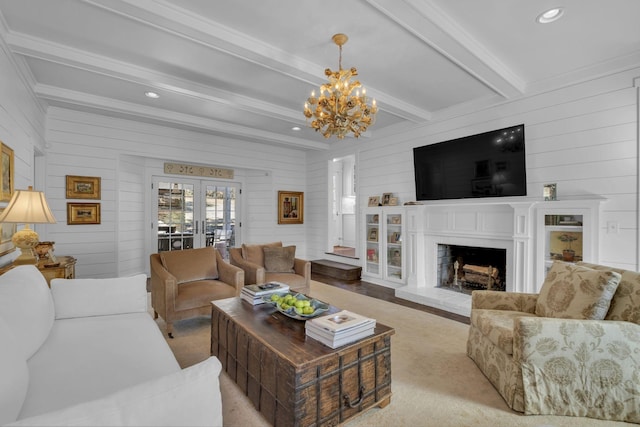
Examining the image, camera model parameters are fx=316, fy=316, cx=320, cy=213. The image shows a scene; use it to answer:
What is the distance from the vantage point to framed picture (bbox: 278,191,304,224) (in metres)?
6.90

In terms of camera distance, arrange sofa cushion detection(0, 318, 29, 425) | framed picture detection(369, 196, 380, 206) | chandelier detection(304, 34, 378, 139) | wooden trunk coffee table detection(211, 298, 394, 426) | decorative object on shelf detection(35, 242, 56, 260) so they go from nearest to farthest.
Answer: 1. sofa cushion detection(0, 318, 29, 425)
2. wooden trunk coffee table detection(211, 298, 394, 426)
3. chandelier detection(304, 34, 378, 139)
4. decorative object on shelf detection(35, 242, 56, 260)
5. framed picture detection(369, 196, 380, 206)

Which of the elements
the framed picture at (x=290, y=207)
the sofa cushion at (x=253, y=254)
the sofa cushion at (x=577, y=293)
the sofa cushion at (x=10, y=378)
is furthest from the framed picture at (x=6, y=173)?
the framed picture at (x=290, y=207)

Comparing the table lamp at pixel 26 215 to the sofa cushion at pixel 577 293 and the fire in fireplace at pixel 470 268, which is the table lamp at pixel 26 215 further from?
the fire in fireplace at pixel 470 268

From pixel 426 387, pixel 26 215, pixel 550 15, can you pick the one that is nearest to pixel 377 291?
pixel 426 387

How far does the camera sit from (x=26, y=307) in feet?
5.36

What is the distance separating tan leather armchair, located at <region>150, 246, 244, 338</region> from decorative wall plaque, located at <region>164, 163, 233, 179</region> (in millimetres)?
2627

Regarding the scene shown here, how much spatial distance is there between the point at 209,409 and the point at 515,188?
13.1 feet

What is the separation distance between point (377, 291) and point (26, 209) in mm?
4235

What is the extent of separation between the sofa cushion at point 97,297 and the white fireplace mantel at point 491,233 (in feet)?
11.0

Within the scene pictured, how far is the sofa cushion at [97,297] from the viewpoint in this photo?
2.20 metres

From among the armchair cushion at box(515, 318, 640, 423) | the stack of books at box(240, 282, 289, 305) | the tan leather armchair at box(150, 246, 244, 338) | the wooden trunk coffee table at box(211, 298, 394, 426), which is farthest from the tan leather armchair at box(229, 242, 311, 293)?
the armchair cushion at box(515, 318, 640, 423)

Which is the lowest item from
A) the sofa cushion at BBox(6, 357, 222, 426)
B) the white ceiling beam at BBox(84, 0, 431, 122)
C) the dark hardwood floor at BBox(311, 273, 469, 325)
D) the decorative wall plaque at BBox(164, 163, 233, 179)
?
the dark hardwood floor at BBox(311, 273, 469, 325)

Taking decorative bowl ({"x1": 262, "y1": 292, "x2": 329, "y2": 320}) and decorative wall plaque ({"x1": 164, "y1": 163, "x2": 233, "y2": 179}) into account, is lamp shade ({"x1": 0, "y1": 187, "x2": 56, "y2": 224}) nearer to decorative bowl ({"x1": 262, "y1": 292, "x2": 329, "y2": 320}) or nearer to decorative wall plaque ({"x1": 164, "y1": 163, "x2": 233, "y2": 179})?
decorative bowl ({"x1": 262, "y1": 292, "x2": 329, "y2": 320})

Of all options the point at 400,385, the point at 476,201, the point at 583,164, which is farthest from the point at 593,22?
the point at 400,385
